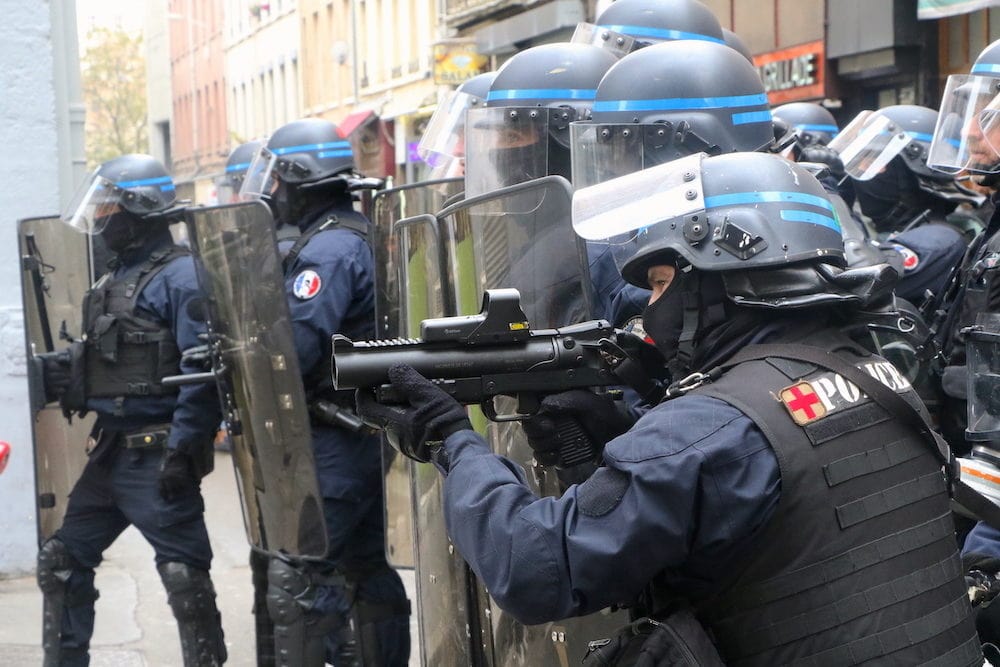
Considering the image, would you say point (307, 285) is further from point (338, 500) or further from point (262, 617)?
point (262, 617)

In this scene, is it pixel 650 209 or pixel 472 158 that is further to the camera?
pixel 472 158

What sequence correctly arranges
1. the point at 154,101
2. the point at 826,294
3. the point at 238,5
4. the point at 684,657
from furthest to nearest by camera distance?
the point at 154,101 → the point at 238,5 → the point at 826,294 → the point at 684,657

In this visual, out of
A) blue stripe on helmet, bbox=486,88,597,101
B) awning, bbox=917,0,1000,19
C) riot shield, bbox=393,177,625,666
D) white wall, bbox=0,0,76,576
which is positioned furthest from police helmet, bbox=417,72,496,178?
awning, bbox=917,0,1000,19

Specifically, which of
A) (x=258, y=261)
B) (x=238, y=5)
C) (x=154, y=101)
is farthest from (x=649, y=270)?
(x=154, y=101)

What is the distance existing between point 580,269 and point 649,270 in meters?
0.43

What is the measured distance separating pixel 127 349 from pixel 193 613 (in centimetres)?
104

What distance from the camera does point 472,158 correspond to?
3816 millimetres

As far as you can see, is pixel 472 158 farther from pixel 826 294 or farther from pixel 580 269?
pixel 826 294

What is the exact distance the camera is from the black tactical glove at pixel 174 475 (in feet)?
15.9

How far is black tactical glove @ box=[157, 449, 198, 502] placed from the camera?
4.84 metres

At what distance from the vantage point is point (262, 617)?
4926mm

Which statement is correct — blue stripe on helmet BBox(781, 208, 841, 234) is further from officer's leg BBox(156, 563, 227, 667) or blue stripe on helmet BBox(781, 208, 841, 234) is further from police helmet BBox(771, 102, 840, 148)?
police helmet BBox(771, 102, 840, 148)

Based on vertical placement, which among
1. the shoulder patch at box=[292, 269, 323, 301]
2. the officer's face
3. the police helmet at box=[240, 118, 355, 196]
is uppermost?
the police helmet at box=[240, 118, 355, 196]

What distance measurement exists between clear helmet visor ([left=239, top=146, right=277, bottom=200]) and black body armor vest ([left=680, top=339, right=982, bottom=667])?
355cm
